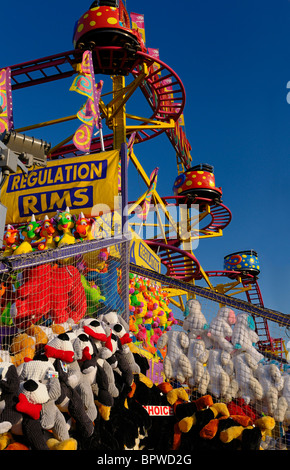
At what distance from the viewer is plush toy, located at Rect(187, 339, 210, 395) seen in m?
3.86

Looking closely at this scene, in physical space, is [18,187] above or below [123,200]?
above

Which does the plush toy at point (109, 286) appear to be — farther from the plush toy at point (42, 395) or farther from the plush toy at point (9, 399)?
the plush toy at point (9, 399)

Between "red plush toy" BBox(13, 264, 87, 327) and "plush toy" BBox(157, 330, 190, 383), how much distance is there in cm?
96

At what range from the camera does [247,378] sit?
12.5ft

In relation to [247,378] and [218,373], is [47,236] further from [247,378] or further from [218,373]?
[247,378]

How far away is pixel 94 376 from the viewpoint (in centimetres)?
308

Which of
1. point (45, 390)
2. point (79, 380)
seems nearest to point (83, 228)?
point (79, 380)

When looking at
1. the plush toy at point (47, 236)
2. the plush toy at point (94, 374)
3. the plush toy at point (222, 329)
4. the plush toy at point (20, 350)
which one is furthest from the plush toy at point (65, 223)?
the plush toy at point (94, 374)

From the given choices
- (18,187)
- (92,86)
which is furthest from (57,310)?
(92,86)

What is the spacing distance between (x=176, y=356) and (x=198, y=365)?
0.22m

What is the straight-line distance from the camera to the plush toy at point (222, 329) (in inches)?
162
